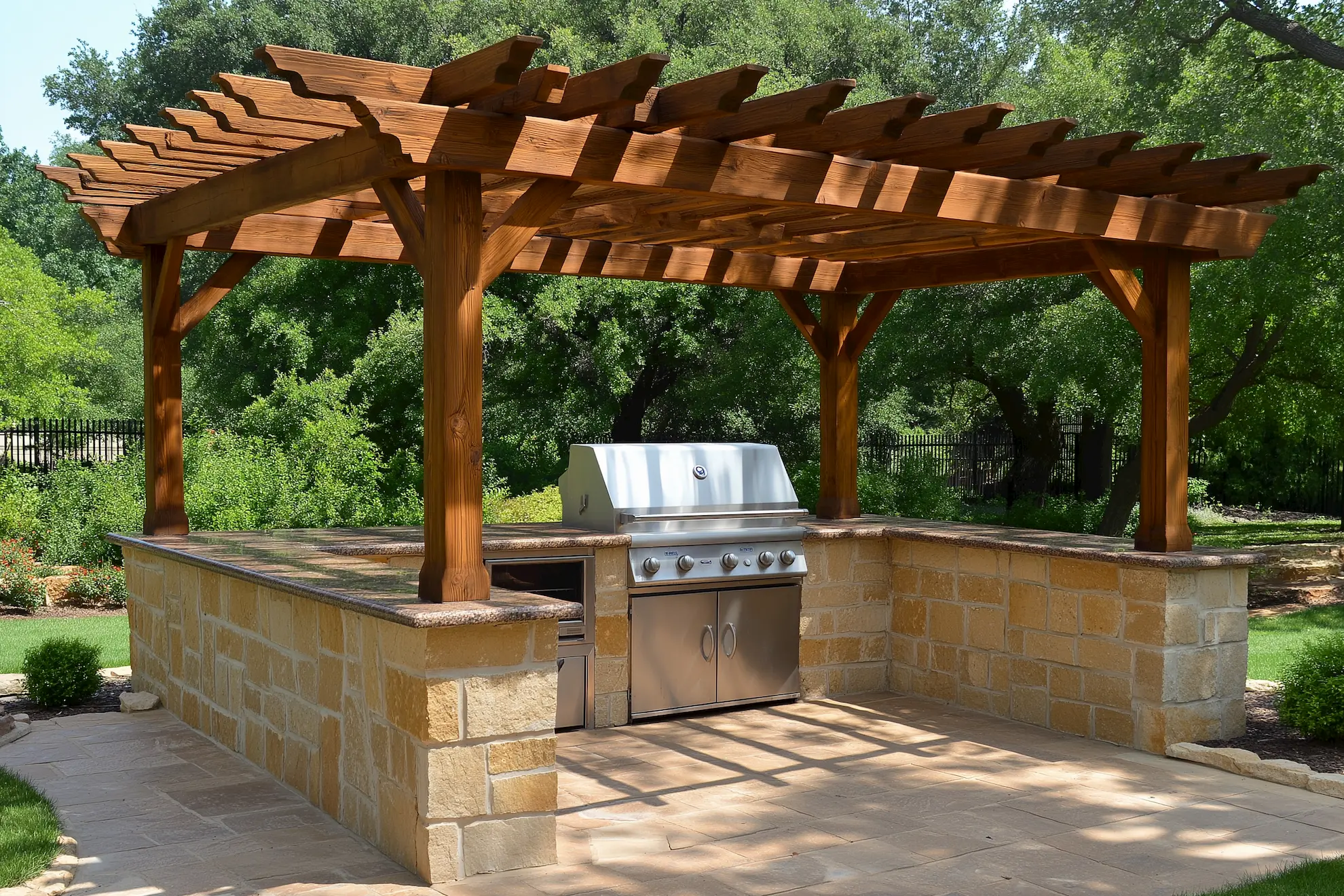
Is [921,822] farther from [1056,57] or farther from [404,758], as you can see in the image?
[1056,57]

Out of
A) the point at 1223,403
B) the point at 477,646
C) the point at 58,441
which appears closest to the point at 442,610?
the point at 477,646

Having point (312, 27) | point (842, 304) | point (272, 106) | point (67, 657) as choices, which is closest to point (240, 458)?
point (67, 657)

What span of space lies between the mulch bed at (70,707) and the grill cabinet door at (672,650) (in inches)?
114

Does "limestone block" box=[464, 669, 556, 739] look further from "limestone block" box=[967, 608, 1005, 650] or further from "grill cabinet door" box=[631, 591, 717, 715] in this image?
"limestone block" box=[967, 608, 1005, 650]

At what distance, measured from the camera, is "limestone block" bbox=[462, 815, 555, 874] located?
4355 mm

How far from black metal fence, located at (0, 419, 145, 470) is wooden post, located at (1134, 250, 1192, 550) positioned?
15423mm

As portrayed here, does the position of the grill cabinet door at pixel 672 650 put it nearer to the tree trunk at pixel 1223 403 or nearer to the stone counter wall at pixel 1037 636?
the stone counter wall at pixel 1037 636

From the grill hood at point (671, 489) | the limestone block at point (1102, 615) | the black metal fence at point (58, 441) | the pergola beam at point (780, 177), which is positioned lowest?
the limestone block at point (1102, 615)

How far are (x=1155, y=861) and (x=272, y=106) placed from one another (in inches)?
163

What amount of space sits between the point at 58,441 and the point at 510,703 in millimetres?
17536

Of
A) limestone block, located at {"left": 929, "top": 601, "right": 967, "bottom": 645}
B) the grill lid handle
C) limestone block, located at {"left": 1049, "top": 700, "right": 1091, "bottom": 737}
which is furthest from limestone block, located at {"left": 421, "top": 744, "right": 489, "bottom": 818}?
limestone block, located at {"left": 929, "top": 601, "right": 967, "bottom": 645}

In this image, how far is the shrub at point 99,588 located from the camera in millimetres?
11359

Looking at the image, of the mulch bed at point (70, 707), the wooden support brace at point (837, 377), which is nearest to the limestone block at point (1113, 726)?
the wooden support brace at point (837, 377)

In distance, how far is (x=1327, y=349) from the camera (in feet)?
37.1
